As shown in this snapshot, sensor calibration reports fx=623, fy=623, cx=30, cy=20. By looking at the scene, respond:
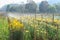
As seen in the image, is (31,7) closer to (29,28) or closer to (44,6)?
(44,6)

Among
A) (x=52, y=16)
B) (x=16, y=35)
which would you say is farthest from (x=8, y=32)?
(x=52, y=16)

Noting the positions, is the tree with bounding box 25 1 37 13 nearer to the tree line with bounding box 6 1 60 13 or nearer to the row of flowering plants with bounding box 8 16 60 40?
the tree line with bounding box 6 1 60 13

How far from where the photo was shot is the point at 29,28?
→ 12.3 m

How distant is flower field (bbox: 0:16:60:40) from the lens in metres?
12.2

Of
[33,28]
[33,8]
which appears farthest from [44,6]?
[33,28]

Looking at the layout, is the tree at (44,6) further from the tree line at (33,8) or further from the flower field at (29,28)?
the flower field at (29,28)

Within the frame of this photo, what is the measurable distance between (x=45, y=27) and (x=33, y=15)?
0.34 m

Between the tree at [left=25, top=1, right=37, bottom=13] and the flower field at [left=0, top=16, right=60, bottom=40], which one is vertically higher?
the tree at [left=25, top=1, right=37, bottom=13]

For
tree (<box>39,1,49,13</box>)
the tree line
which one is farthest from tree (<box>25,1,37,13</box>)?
tree (<box>39,1,49,13</box>)

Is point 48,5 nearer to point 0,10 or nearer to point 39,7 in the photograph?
point 39,7

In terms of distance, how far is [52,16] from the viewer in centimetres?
1227

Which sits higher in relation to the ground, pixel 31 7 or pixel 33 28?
pixel 31 7

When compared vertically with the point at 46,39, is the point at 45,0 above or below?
above

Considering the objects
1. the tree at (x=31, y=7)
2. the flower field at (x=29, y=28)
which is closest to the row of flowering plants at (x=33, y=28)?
the flower field at (x=29, y=28)
